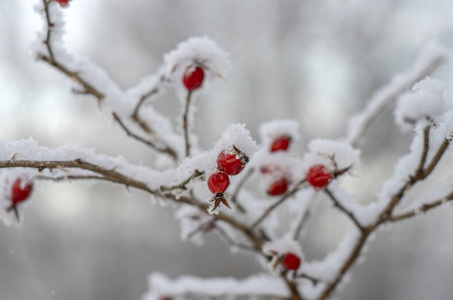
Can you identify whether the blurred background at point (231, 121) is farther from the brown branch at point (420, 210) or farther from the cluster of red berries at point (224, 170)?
the cluster of red berries at point (224, 170)

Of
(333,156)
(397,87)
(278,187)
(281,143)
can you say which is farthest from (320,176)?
(397,87)

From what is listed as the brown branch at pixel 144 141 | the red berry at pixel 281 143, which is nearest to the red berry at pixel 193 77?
the brown branch at pixel 144 141

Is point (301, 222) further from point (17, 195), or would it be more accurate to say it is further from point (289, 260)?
point (17, 195)

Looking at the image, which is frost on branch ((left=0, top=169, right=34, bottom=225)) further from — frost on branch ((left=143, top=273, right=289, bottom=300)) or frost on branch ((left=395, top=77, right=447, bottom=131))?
frost on branch ((left=395, top=77, right=447, bottom=131))

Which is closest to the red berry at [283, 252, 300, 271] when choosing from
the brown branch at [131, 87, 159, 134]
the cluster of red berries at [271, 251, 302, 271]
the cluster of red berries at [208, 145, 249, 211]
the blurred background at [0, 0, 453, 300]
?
the cluster of red berries at [271, 251, 302, 271]

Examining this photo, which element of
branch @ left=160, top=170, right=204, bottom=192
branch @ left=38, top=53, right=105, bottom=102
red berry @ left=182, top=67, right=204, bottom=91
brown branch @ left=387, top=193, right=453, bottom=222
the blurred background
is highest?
the blurred background

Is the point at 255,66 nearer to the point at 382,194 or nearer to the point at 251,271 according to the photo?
the point at 251,271
